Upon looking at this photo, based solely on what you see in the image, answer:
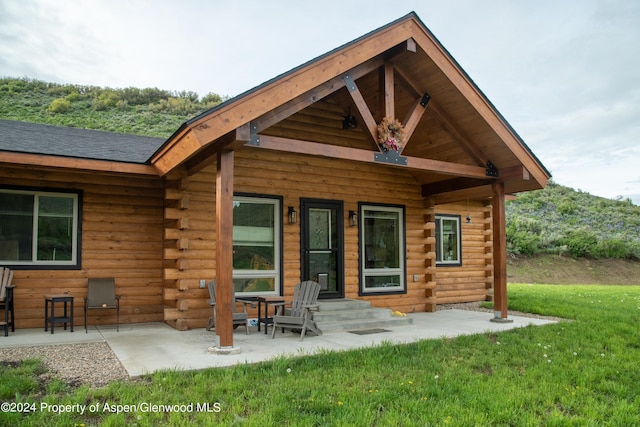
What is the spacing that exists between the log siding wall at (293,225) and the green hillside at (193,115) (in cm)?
1586

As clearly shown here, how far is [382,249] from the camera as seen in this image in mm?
10078

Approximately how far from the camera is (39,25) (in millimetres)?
44812

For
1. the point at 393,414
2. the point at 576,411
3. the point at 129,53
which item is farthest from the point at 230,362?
the point at 129,53

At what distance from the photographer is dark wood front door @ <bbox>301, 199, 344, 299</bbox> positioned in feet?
29.8

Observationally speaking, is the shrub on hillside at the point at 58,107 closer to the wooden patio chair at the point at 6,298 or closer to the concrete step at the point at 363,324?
the wooden patio chair at the point at 6,298

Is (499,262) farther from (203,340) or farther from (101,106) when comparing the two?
(101,106)

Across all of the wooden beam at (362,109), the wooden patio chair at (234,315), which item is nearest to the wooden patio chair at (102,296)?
the wooden patio chair at (234,315)

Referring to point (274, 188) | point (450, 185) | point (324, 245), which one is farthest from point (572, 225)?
point (274, 188)

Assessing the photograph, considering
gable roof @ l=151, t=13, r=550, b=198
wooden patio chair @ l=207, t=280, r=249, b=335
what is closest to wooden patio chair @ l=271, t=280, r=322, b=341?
wooden patio chair @ l=207, t=280, r=249, b=335

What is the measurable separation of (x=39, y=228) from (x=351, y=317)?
16.8 feet

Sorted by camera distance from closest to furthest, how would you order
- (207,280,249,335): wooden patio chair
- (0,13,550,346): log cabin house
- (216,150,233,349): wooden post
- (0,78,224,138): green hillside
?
(216,150,233,349): wooden post, (0,13,550,346): log cabin house, (207,280,249,335): wooden patio chair, (0,78,224,138): green hillside

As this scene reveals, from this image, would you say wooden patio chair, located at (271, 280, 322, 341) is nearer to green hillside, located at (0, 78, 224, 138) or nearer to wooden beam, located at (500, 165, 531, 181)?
wooden beam, located at (500, 165, 531, 181)

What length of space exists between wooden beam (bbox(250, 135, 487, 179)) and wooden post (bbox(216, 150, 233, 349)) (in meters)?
0.60

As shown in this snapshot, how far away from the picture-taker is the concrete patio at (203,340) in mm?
5430
